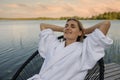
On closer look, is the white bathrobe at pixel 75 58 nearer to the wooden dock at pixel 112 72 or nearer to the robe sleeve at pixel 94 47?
the robe sleeve at pixel 94 47

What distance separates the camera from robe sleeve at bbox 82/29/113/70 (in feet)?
7.36

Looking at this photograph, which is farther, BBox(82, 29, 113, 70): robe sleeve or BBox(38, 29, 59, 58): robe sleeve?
BBox(38, 29, 59, 58): robe sleeve

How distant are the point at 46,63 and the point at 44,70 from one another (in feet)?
0.25

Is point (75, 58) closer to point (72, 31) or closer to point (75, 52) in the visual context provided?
point (75, 52)

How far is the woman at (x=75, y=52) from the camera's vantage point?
229cm

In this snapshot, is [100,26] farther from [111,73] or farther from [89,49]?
[111,73]

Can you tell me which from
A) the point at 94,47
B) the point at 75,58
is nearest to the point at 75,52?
the point at 75,58

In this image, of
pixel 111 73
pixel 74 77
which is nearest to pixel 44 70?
pixel 74 77

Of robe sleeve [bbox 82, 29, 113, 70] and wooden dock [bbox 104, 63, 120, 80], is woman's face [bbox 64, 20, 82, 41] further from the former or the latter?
wooden dock [bbox 104, 63, 120, 80]

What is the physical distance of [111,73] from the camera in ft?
13.7

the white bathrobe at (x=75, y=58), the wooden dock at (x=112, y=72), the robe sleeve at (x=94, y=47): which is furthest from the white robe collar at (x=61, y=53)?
the wooden dock at (x=112, y=72)

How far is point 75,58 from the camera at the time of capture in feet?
7.79

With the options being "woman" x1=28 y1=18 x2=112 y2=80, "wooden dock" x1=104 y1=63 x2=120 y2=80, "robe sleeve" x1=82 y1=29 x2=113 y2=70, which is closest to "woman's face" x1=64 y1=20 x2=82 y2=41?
"woman" x1=28 y1=18 x2=112 y2=80

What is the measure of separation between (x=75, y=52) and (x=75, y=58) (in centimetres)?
6
